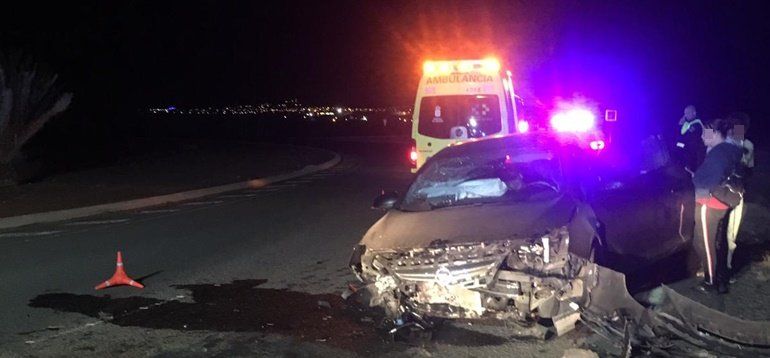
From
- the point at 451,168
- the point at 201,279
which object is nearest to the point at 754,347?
the point at 451,168

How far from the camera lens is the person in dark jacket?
20.6 ft

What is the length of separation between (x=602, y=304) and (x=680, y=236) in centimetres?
391

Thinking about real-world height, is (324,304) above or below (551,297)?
below

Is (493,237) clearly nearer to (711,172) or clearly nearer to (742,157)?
(711,172)

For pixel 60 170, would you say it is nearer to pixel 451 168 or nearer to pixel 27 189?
pixel 27 189

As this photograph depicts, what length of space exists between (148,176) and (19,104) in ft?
12.5

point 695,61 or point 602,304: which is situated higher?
point 695,61

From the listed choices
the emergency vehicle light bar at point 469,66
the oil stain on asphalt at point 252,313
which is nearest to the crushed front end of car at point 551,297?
the oil stain on asphalt at point 252,313

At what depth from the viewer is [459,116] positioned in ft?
40.9

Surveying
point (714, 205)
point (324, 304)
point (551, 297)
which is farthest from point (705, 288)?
point (324, 304)

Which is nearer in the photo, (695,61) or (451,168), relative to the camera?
(451,168)

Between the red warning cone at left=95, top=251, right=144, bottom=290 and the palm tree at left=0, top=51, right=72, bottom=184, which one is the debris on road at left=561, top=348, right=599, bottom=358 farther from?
the palm tree at left=0, top=51, right=72, bottom=184

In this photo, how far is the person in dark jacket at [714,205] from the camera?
6.28 metres

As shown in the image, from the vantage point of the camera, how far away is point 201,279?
764 cm
